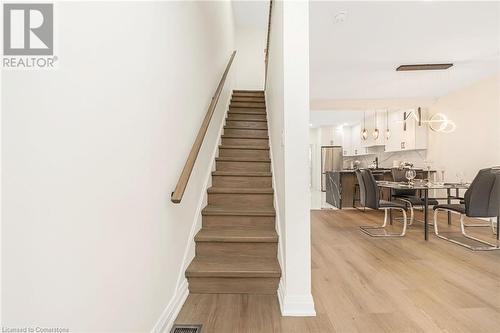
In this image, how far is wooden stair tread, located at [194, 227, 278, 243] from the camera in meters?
2.13

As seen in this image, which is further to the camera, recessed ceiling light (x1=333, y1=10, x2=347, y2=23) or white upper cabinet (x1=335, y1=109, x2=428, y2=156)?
white upper cabinet (x1=335, y1=109, x2=428, y2=156)

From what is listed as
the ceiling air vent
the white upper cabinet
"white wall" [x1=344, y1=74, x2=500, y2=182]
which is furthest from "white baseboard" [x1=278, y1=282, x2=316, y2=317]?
the white upper cabinet

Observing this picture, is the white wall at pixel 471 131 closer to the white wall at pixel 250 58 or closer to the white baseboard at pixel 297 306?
the white wall at pixel 250 58

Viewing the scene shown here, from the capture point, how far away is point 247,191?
2.64m

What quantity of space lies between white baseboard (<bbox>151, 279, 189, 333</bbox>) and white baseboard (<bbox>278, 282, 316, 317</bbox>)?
0.72 meters

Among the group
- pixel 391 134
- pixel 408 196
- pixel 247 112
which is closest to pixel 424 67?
pixel 408 196

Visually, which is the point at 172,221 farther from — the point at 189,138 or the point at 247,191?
the point at 247,191

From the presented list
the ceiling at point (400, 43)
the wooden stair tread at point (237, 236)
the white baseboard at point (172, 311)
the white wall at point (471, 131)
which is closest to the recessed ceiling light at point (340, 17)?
the ceiling at point (400, 43)

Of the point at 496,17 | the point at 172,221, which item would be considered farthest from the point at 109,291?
the point at 496,17

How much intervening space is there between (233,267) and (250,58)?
5.97 metres

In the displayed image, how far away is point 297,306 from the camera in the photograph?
1.70 meters

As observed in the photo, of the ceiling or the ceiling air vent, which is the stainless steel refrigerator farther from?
the ceiling air vent

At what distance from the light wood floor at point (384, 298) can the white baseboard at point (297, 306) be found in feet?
0.14

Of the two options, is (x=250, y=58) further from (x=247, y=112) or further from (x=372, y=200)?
(x=372, y=200)
